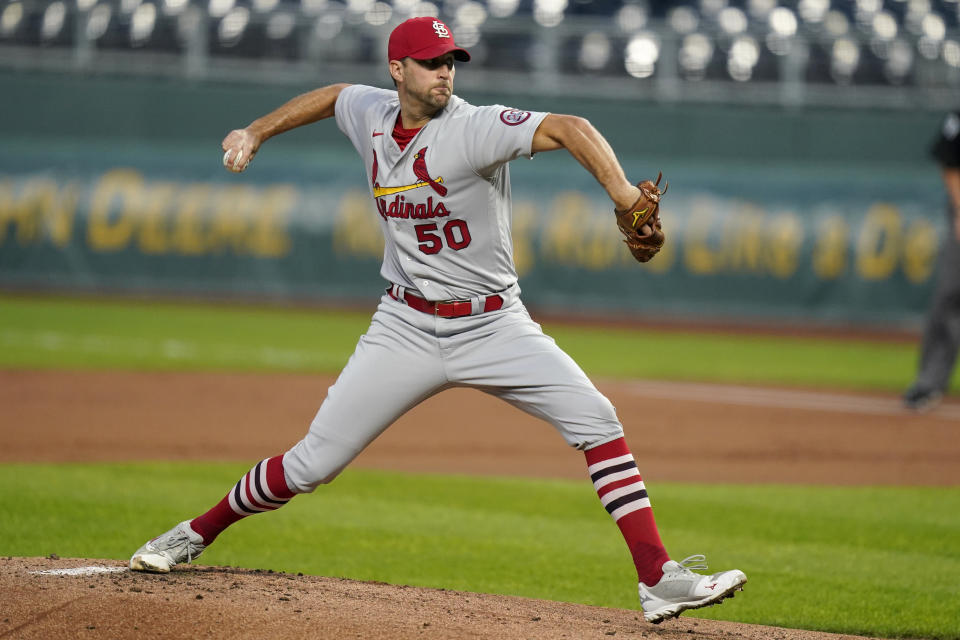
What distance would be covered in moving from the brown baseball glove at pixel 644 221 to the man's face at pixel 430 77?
791 millimetres

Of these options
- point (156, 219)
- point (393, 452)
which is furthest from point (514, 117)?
point (156, 219)

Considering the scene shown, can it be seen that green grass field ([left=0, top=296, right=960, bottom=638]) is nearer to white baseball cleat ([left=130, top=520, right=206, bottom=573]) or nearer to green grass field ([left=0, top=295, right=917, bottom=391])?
white baseball cleat ([left=130, top=520, right=206, bottom=573])

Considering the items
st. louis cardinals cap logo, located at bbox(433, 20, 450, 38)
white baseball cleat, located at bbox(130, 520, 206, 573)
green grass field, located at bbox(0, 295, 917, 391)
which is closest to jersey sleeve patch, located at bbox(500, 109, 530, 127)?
st. louis cardinals cap logo, located at bbox(433, 20, 450, 38)

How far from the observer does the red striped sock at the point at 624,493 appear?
159 inches

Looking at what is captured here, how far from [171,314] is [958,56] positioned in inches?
472

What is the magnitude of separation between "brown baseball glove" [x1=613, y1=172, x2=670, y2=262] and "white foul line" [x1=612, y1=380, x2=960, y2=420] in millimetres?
7106

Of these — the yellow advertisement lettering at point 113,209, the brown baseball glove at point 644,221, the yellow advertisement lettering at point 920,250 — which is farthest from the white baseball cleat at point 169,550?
the yellow advertisement lettering at point 113,209

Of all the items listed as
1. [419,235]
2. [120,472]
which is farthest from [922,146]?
[419,235]

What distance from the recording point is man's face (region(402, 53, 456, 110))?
4.04 m

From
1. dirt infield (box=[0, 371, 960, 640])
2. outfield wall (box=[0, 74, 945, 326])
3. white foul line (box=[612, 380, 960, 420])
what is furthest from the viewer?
outfield wall (box=[0, 74, 945, 326])

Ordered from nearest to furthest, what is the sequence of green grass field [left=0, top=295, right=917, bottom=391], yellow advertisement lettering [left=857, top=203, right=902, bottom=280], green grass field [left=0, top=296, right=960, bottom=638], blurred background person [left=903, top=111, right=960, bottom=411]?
green grass field [left=0, top=296, right=960, bottom=638]
blurred background person [left=903, top=111, right=960, bottom=411]
green grass field [left=0, top=295, right=917, bottom=391]
yellow advertisement lettering [left=857, top=203, right=902, bottom=280]

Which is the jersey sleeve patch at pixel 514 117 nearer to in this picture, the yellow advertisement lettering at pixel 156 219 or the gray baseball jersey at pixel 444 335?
the gray baseball jersey at pixel 444 335

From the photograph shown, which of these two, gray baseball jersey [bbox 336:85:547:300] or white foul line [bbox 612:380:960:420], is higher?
gray baseball jersey [bbox 336:85:547:300]

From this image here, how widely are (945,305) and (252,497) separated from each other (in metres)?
7.29
